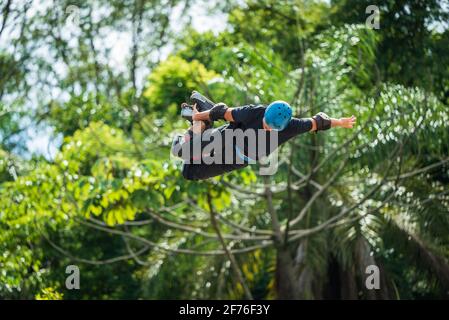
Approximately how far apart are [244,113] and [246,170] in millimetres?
4681

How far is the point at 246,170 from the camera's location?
A: 1066 cm

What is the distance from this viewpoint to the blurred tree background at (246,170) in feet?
35.8

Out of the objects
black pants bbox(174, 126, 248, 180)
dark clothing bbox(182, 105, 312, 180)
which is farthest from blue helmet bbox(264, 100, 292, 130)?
black pants bbox(174, 126, 248, 180)

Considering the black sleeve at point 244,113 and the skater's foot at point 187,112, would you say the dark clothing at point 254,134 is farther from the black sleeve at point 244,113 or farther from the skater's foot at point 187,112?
the skater's foot at point 187,112

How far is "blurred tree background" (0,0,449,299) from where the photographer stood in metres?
10.9

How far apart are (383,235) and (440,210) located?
42.1 inches

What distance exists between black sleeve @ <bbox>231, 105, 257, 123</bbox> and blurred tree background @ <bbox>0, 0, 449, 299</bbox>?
3.94 m

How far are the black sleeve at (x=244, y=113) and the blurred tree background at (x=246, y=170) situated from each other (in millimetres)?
3937

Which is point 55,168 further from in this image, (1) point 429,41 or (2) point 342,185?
(1) point 429,41

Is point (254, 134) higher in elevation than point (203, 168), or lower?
higher

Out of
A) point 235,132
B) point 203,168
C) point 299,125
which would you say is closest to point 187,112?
point 203,168

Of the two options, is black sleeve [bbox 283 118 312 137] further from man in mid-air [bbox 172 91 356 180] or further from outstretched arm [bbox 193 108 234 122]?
outstretched arm [bbox 193 108 234 122]

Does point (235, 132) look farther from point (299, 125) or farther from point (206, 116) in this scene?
point (299, 125)

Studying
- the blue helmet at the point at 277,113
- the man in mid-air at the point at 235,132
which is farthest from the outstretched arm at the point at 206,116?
the blue helmet at the point at 277,113
